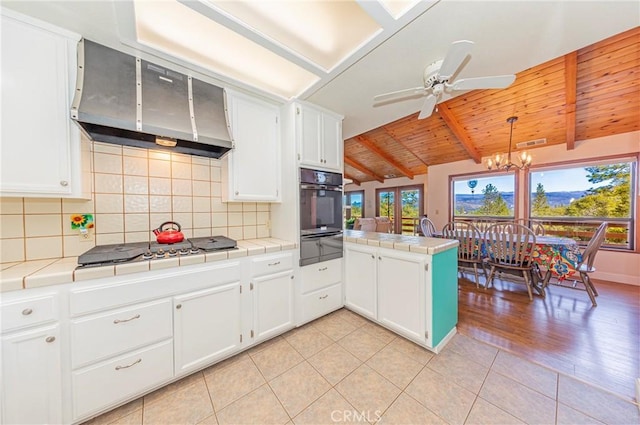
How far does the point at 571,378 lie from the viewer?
4.96ft

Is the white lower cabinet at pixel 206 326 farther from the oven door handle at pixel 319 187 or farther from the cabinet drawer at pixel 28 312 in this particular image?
the oven door handle at pixel 319 187

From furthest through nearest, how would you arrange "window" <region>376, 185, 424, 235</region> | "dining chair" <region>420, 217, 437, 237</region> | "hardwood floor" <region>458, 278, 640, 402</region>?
"window" <region>376, 185, 424, 235</region> → "dining chair" <region>420, 217, 437, 237</region> → "hardwood floor" <region>458, 278, 640, 402</region>

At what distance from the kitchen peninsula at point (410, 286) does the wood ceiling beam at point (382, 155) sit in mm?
3697

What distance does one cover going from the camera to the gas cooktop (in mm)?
1248

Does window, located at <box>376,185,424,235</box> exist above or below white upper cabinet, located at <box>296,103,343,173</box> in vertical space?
below

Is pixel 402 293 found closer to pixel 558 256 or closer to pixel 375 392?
pixel 375 392

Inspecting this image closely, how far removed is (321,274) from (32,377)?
1926mm

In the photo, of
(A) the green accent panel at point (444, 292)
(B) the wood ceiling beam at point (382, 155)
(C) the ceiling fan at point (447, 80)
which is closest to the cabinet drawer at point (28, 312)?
(A) the green accent panel at point (444, 292)

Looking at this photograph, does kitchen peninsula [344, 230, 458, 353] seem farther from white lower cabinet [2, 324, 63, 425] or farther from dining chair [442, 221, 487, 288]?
white lower cabinet [2, 324, 63, 425]

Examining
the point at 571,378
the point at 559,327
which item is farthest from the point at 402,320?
the point at 559,327

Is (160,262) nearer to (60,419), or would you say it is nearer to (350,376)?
(60,419)

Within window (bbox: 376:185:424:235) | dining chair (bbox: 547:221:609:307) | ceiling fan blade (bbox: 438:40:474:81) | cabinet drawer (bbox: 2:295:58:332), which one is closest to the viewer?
cabinet drawer (bbox: 2:295:58:332)

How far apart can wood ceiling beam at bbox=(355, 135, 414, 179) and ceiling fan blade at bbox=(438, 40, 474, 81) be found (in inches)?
142

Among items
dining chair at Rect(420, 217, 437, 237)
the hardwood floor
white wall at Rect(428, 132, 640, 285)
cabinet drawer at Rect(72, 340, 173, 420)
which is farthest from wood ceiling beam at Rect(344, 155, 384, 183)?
cabinet drawer at Rect(72, 340, 173, 420)
